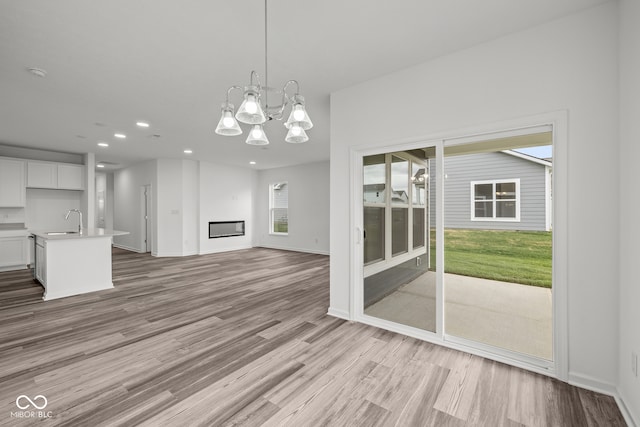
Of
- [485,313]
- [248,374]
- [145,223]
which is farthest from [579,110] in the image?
[145,223]

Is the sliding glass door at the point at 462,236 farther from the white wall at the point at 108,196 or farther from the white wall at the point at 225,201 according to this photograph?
the white wall at the point at 108,196

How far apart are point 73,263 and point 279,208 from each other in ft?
18.4

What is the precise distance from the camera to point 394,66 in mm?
2715

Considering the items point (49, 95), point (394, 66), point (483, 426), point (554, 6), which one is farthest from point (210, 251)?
point (554, 6)

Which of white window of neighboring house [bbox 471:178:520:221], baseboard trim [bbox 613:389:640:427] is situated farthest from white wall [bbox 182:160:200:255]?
baseboard trim [bbox 613:389:640:427]

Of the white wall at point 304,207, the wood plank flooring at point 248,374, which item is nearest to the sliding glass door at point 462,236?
the wood plank flooring at point 248,374

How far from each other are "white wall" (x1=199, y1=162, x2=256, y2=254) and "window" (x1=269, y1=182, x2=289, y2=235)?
2.28 ft

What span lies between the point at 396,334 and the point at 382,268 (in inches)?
29.5

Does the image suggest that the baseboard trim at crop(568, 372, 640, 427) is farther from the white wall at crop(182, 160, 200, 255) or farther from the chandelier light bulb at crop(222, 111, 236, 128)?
the white wall at crop(182, 160, 200, 255)

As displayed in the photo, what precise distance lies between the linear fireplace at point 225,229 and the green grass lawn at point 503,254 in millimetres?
6506

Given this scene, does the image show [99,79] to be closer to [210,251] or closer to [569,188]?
[569,188]

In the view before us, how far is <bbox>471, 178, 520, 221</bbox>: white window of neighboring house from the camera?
3.26 meters

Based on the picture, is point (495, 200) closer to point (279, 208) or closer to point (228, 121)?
point (228, 121)

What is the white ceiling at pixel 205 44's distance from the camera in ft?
6.42
